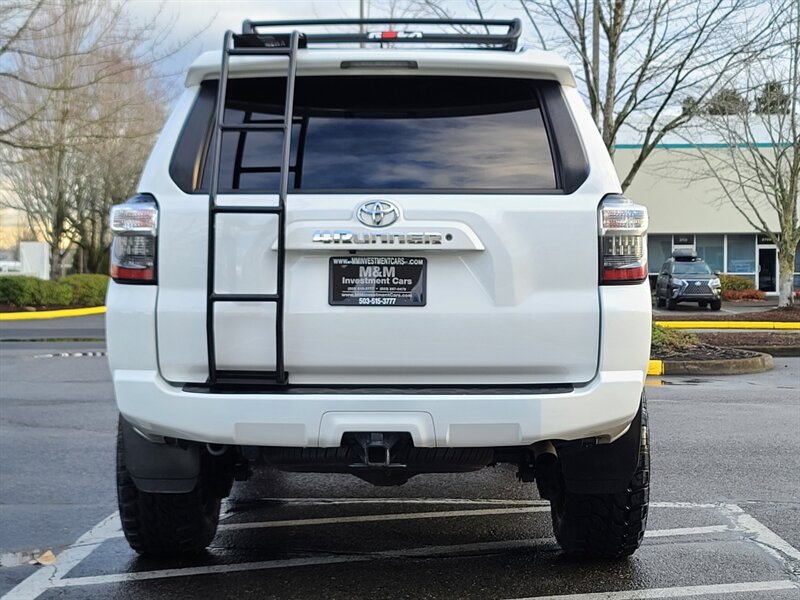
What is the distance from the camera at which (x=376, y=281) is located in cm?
328

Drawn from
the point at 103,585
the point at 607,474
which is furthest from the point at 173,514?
the point at 607,474

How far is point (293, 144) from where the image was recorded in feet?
11.4

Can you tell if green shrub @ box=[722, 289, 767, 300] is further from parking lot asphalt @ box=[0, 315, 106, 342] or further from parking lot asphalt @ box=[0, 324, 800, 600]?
parking lot asphalt @ box=[0, 324, 800, 600]

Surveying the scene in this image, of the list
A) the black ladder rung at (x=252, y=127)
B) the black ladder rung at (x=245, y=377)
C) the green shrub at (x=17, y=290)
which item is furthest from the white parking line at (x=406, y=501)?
the green shrub at (x=17, y=290)

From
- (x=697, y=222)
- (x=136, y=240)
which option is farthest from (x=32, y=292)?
(x=697, y=222)

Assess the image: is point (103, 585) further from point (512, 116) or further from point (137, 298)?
point (512, 116)

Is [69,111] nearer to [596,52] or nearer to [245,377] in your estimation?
[596,52]

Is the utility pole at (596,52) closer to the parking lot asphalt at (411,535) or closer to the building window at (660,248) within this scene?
the parking lot asphalt at (411,535)

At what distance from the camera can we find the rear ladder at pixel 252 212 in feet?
10.5

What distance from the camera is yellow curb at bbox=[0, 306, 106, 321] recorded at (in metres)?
23.7

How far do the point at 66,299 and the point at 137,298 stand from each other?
25.3 metres

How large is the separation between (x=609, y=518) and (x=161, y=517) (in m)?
1.92

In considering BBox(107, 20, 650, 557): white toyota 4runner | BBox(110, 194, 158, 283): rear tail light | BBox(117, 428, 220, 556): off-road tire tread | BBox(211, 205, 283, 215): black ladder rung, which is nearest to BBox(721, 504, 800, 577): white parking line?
BBox(107, 20, 650, 557): white toyota 4runner

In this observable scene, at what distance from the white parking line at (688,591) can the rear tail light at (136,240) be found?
1.99 m
